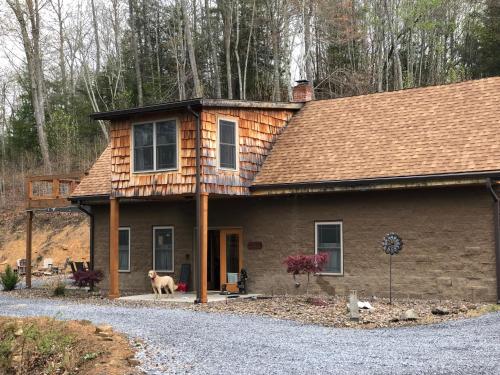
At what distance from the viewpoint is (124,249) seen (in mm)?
21438

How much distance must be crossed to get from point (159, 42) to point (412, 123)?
2834 centimetres

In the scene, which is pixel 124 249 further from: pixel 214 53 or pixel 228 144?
pixel 214 53

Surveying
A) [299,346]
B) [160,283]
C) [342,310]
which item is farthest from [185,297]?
[299,346]

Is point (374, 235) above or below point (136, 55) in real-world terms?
below

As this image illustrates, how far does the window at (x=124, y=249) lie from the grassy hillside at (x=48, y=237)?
37.9ft

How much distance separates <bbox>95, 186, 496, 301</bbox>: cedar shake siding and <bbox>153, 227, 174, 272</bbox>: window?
230 millimetres

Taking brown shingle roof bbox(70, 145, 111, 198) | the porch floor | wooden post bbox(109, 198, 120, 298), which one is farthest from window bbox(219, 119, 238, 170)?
brown shingle roof bbox(70, 145, 111, 198)

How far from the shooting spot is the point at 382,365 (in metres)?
8.42

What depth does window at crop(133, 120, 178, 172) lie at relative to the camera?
17578 millimetres

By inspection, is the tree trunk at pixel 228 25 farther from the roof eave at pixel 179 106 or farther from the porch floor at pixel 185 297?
the porch floor at pixel 185 297

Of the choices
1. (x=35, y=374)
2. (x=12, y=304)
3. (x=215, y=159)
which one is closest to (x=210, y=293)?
(x=215, y=159)

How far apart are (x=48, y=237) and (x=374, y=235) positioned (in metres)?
23.1

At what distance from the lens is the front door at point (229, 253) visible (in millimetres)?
19177

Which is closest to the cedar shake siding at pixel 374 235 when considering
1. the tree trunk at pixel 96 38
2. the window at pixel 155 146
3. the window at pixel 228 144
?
the window at pixel 228 144
